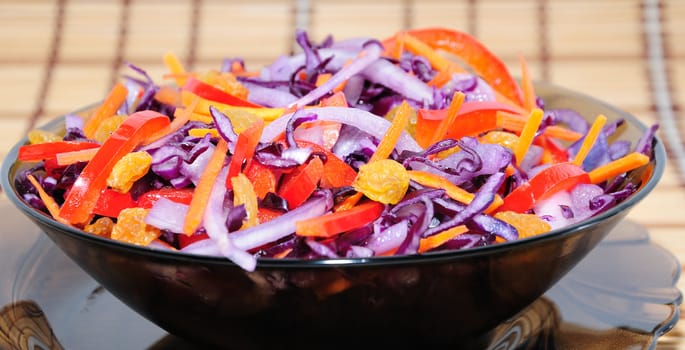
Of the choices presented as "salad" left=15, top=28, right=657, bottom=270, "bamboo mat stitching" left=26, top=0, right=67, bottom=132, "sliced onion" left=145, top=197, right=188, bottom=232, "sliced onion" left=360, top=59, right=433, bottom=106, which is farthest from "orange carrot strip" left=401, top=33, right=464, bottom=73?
"bamboo mat stitching" left=26, top=0, right=67, bottom=132

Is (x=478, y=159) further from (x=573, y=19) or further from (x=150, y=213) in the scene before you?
(x=573, y=19)

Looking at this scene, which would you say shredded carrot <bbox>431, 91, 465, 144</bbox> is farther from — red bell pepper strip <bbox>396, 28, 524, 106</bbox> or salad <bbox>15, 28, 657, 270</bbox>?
red bell pepper strip <bbox>396, 28, 524, 106</bbox>

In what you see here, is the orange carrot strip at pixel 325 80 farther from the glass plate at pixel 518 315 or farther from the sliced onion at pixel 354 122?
the glass plate at pixel 518 315

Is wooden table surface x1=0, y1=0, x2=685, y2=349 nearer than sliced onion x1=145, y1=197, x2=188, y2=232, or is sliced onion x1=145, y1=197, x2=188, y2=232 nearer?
sliced onion x1=145, y1=197, x2=188, y2=232

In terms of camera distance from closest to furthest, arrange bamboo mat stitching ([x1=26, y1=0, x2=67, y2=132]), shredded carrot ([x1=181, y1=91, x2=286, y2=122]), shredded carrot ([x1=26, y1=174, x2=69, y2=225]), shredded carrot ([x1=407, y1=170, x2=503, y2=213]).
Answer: shredded carrot ([x1=407, y1=170, x2=503, y2=213])
shredded carrot ([x1=26, y1=174, x2=69, y2=225])
shredded carrot ([x1=181, y1=91, x2=286, y2=122])
bamboo mat stitching ([x1=26, y1=0, x2=67, y2=132])

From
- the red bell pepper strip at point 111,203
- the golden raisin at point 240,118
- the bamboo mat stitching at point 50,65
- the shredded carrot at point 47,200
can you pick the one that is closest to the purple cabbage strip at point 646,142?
the golden raisin at point 240,118

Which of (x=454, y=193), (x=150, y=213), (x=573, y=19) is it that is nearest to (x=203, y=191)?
(x=150, y=213)

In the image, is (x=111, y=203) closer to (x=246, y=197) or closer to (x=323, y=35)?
(x=246, y=197)
